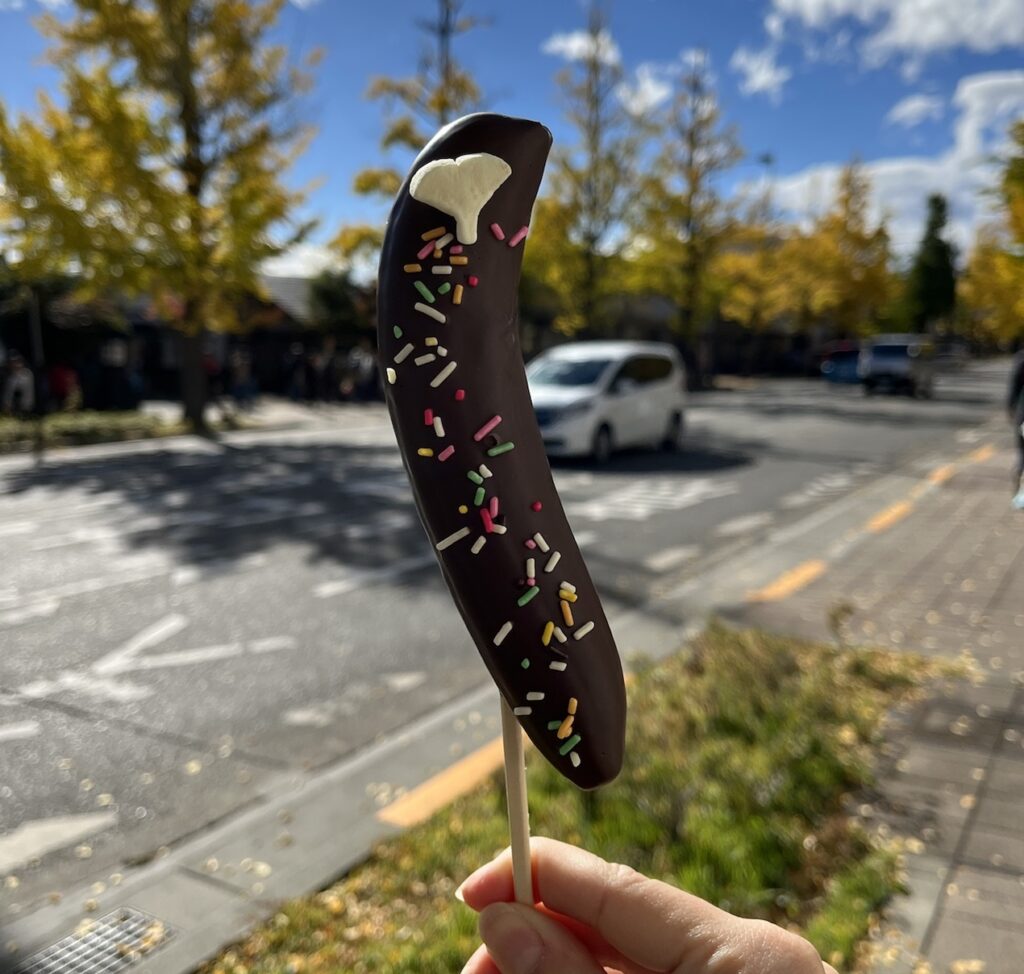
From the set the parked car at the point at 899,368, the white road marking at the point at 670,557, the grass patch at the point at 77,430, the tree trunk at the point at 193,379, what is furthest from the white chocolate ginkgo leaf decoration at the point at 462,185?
the parked car at the point at 899,368

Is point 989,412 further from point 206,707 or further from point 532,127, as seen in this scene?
point 532,127

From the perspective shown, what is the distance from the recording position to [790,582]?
7.80 m

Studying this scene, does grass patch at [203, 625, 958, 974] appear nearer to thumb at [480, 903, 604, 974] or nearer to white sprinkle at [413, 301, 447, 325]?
thumb at [480, 903, 604, 974]

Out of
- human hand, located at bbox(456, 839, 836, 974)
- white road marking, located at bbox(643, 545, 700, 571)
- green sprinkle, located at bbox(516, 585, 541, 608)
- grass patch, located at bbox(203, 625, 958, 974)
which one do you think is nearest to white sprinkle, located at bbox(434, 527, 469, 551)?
green sprinkle, located at bbox(516, 585, 541, 608)

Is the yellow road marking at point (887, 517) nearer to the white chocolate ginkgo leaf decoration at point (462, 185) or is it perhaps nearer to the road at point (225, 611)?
the road at point (225, 611)

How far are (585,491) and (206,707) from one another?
7.81 metres

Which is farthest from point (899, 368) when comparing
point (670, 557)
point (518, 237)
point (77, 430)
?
point (518, 237)

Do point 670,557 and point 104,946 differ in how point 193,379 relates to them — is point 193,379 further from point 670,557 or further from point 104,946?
point 104,946

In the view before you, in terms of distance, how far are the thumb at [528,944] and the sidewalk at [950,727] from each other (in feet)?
6.11

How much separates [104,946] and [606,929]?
2418mm

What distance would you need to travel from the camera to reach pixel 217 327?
22.2m

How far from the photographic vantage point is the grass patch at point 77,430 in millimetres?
17297

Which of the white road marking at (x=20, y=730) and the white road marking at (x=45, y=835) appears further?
the white road marking at (x=20, y=730)

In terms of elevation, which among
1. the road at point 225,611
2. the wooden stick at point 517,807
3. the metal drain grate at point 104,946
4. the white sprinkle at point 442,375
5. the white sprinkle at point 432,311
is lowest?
the road at point 225,611
